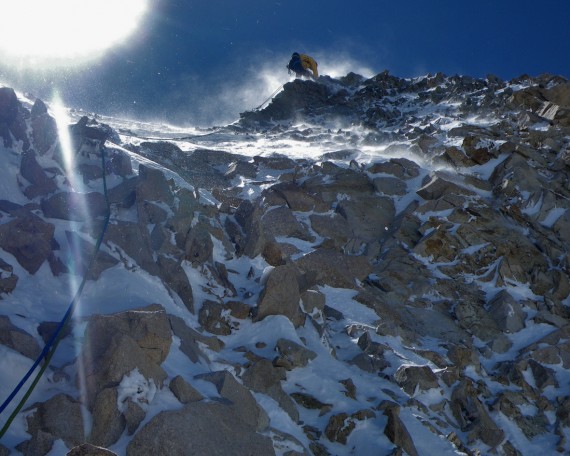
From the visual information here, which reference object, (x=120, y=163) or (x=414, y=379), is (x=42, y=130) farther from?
(x=414, y=379)

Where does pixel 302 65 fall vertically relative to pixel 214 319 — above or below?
above

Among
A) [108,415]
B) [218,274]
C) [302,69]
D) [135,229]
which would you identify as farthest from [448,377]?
[302,69]

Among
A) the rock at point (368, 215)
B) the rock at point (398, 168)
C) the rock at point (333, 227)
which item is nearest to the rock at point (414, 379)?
the rock at point (333, 227)

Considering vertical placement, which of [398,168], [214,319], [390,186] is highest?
[398,168]

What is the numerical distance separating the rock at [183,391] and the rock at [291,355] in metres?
3.47

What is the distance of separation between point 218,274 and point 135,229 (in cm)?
240

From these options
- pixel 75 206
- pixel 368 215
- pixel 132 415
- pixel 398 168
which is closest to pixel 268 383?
pixel 132 415

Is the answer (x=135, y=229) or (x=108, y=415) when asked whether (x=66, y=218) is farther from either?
(x=108, y=415)

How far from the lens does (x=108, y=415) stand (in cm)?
824

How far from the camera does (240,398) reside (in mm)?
9836

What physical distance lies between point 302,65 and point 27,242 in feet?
149

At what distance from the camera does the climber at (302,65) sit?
53469mm

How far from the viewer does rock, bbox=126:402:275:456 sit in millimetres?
7953

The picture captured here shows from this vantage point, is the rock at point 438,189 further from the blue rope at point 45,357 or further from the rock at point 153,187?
the blue rope at point 45,357
